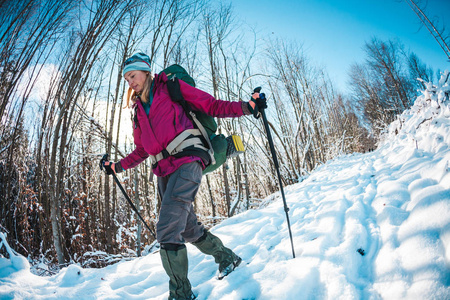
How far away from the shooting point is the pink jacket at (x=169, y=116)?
1.44 metres

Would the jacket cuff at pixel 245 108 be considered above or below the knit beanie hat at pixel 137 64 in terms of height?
below

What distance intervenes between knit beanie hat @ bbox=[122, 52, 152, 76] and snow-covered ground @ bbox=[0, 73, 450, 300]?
5.89 ft

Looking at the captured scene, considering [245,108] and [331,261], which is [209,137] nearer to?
[245,108]

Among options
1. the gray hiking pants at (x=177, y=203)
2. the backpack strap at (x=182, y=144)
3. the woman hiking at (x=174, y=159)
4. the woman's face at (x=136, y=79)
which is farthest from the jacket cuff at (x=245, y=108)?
the woman's face at (x=136, y=79)

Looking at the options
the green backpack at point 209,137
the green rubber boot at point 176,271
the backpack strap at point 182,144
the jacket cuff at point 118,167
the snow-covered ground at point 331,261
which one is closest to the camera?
the snow-covered ground at point 331,261

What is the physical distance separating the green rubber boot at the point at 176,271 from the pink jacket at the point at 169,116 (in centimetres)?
53

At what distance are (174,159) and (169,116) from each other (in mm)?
323

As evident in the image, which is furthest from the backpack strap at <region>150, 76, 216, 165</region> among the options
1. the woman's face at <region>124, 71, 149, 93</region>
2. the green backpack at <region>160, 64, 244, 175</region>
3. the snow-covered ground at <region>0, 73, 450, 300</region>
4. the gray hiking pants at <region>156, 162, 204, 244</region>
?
the snow-covered ground at <region>0, 73, 450, 300</region>

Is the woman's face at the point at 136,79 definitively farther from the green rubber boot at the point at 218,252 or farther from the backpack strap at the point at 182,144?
the green rubber boot at the point at 218,252

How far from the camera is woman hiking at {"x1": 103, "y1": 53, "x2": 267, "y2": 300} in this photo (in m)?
1.32

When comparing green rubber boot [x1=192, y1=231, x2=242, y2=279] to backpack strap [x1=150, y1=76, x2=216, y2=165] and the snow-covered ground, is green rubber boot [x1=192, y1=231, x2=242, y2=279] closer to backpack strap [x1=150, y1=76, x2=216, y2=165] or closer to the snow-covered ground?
the snow-covered ground

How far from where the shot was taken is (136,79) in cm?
162

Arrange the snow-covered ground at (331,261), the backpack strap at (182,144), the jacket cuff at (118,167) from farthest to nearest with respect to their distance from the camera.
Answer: the jacket cuff at (118,167), the backpack strap at (182,144), the snow-covered ground at (331,261)

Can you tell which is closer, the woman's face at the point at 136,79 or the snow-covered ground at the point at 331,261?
the snow-covered ground at the point at 331,261
